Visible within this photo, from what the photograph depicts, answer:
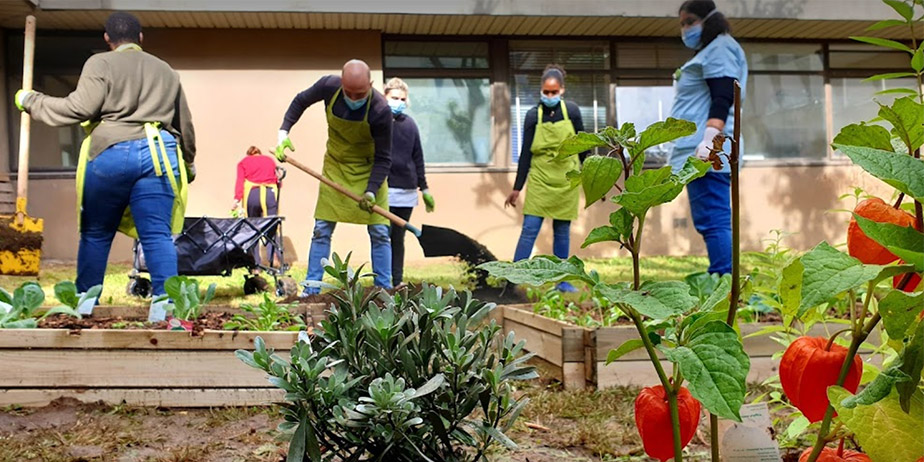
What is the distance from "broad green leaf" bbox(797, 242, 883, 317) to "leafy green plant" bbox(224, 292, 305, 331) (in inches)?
88.2

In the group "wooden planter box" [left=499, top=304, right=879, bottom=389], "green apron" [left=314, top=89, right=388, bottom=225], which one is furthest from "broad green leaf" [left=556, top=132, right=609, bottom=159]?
"green apron" [left=314, top=89, right=388, bottom=225]

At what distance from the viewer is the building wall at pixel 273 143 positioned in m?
9.25

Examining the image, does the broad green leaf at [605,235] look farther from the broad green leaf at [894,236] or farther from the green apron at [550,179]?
the green apron at [550,179]

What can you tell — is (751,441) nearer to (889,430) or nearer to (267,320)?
(889,430)

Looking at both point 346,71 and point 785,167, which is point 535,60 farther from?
point 346,71

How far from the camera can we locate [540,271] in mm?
849

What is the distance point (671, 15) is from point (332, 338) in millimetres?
9229

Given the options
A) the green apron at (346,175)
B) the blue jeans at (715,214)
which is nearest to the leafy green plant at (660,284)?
the blue jeans at (715,214)

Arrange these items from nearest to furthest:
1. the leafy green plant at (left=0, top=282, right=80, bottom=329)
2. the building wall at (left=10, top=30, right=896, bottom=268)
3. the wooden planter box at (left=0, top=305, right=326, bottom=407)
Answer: the wooden planter box at (left=0, top=305, right=326, bottom=407) → the leafy green plant at (left=0, top=282, right=80, bottom=329) → the building wall at (left=10, top=30, right=896, bottom=268)

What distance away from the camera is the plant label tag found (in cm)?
121

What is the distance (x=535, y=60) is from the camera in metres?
10.3

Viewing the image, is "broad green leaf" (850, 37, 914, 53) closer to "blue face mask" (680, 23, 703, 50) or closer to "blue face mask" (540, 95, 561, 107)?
"blue face mask" (680, 23, 703, 50)

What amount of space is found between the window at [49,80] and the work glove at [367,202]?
6255 mm

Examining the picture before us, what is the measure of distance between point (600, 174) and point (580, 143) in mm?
83
